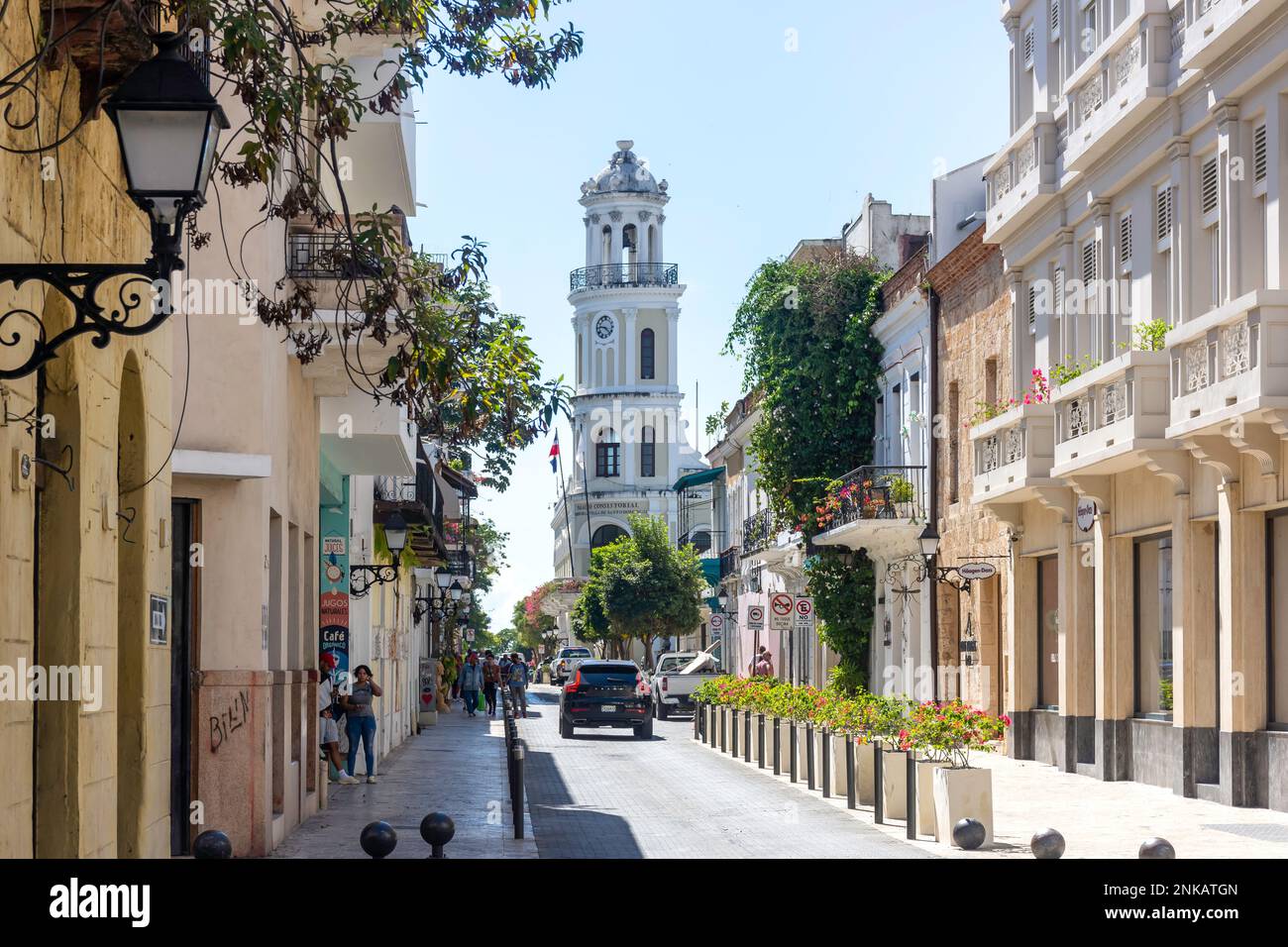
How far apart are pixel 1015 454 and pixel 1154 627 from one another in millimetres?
3958

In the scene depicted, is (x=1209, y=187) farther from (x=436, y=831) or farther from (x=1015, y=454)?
(x=436, y=831)

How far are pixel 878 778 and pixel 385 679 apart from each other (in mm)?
16720

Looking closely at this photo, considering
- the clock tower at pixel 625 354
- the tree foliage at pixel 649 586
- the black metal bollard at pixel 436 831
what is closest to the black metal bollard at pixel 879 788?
the black metal bollard at pixel 436 831

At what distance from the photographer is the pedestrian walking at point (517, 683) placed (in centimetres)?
5275

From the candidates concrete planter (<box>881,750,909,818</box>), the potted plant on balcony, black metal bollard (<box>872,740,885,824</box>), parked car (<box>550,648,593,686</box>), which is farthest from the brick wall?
parked car (<box>550,648,593,686</box>)

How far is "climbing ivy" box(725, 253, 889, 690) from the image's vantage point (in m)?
39.9

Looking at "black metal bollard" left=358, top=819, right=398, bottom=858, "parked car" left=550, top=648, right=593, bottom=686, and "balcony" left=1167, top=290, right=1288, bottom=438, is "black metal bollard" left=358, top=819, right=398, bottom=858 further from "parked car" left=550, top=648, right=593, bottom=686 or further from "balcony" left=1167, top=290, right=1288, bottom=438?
"parked car" left=550, top=648, right=593, bottom=686

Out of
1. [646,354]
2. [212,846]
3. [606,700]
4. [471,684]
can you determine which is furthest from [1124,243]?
[646,354]

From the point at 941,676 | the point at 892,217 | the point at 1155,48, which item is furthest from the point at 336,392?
the point at 892,217

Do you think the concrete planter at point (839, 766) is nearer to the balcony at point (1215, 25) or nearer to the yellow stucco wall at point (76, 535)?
the balcony at point (1215, 25)

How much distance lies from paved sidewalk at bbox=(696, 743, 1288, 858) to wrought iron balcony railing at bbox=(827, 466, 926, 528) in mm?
11563

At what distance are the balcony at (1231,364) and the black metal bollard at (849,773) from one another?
5.02 meters

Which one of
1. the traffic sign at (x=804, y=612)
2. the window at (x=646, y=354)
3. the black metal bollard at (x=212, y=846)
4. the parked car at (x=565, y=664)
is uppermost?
the window at (x=646, y=354)
